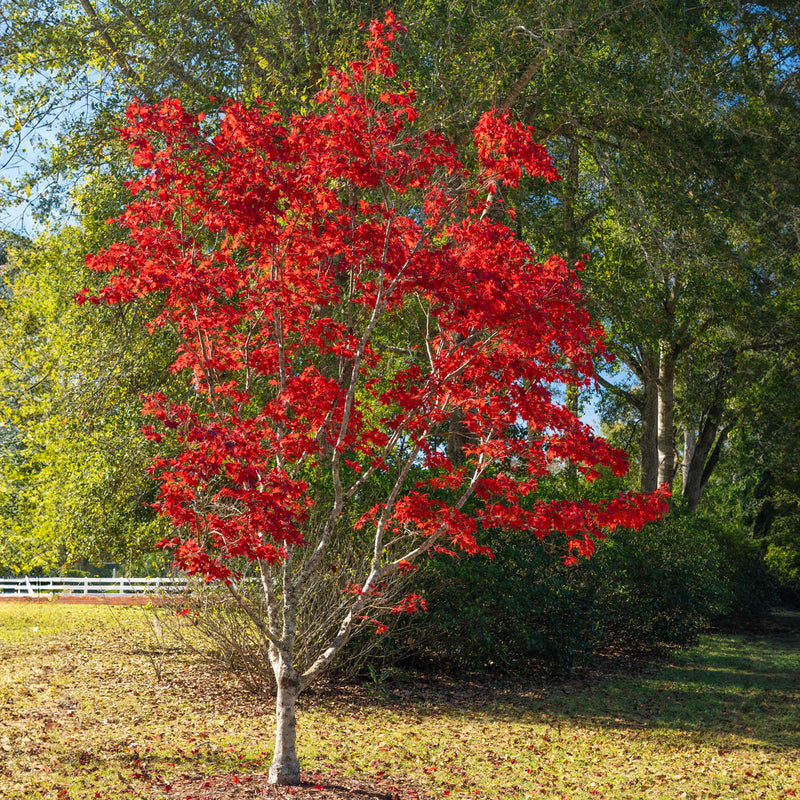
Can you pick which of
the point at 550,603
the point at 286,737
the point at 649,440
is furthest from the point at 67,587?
the point at 286,737

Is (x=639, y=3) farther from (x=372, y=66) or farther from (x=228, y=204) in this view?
(x=228, y=204)

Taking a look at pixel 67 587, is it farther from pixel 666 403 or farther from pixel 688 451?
pixel 688 451

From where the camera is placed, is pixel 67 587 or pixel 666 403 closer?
pixel 666 403

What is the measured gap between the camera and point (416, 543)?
9477mm

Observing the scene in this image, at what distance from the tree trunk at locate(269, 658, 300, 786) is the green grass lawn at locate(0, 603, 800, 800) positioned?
21 cm

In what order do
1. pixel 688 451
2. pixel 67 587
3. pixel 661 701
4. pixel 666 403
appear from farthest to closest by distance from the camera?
pixel 67 587 → pixel 688 451 → pixel 666 403 → pixel 661 701

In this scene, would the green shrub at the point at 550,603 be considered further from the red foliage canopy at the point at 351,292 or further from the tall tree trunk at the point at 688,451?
the tall tree trunk at the point at 688,451

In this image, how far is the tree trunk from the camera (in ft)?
18.5

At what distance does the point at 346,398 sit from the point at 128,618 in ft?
40.6

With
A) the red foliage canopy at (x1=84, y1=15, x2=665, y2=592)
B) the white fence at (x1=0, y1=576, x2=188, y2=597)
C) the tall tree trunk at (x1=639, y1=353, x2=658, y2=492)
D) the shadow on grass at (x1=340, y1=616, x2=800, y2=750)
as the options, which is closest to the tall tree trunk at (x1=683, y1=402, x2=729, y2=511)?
the tall tree trunk at (x1=639, y1=353, x2=658, y2=492)

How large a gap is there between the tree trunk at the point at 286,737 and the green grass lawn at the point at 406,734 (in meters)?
0.21

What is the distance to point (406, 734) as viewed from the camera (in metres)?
7.60

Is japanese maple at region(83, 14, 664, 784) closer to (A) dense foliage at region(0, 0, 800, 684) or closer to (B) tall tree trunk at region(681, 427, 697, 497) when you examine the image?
(A) dense foliage at region(0, 0, 800, 684)

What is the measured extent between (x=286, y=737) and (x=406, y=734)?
2223 millimetres
